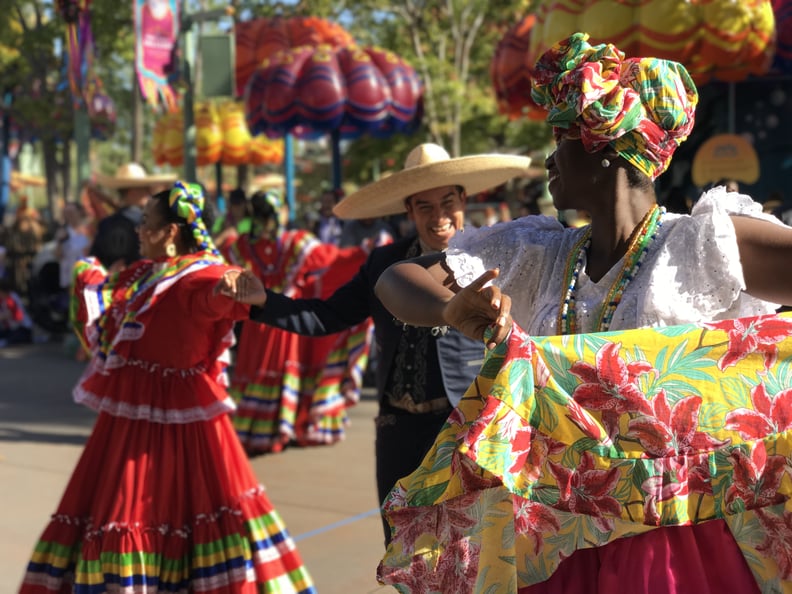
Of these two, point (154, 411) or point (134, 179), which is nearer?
point (154, 411)

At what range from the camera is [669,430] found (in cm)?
202

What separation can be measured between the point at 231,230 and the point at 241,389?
2.79 m

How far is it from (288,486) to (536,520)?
4914mm

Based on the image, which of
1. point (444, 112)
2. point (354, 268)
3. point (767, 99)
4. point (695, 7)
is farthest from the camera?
point (444, 112)

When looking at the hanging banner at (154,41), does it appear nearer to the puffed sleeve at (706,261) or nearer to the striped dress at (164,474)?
the striped dress at (164,474)

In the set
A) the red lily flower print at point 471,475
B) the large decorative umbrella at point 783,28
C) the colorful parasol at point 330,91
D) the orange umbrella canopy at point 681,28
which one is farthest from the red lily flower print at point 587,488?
the colorful parasol at point 330,91

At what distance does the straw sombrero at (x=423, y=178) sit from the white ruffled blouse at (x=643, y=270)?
1.60 metres

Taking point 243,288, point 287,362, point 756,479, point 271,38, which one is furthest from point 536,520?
point 271,38

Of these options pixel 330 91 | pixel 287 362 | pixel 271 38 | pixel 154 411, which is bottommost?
pixel 287 362

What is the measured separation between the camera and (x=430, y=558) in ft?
6.84

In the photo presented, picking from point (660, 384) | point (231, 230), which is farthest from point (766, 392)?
point (231, 230)

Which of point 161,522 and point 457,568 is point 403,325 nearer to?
point 161,522

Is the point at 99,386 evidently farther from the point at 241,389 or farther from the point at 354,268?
the point at 241,389

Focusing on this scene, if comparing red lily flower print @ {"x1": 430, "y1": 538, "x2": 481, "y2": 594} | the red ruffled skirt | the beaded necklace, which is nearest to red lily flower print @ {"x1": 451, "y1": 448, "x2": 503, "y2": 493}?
red lily flower print @ {"x1": 430, "y1": 538, "x2": 481, "y2": 594}
